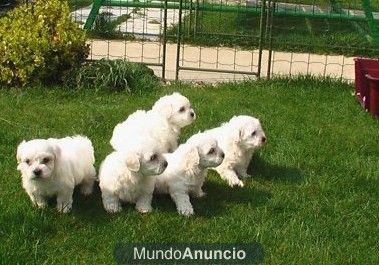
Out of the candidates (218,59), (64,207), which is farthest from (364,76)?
(64,207)

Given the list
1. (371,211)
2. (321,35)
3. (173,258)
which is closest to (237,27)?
(321,35)

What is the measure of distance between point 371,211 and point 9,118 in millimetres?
3743

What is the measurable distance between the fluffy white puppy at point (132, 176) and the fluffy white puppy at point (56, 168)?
0.70 feet

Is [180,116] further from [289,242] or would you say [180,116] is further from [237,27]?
[237,27]

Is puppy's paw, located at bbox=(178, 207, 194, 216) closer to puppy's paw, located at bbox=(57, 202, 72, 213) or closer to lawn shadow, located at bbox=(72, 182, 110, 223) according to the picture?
lawn shadow, located at bbox=(72, 182, 110, 223)

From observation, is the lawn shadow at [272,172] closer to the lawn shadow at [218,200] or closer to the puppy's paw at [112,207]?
the lawn shadow at [218,200]

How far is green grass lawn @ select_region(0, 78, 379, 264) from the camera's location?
16.0ft

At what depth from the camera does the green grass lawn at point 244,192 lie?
4.86m

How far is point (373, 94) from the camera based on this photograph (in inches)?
310

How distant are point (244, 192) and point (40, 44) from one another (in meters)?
3.77

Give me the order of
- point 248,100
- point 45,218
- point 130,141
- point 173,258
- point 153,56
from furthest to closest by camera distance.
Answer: point 153,56 < point 248,100 < point 130,141 < point 45,218 < point 173,258

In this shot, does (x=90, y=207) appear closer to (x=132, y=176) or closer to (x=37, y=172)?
(x=132, y=176)

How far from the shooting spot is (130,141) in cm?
547

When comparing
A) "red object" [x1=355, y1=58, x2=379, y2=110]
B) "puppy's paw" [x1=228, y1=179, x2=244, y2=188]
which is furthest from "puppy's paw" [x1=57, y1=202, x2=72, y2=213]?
"red object" [x1=355, y1=58, x2=379, y2=110]
